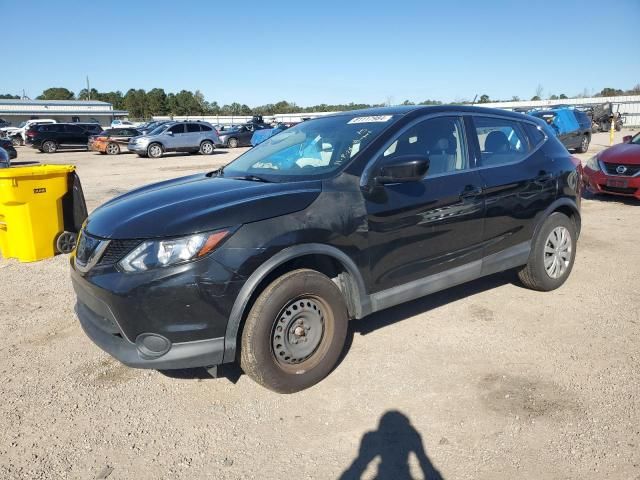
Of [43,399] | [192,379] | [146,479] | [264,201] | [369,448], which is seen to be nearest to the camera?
[146,479]

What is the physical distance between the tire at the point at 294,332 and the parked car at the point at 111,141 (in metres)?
25.9

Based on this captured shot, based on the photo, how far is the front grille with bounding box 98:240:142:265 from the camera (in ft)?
9.12

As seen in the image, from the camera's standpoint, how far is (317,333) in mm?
3219

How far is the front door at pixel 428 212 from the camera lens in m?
3.37

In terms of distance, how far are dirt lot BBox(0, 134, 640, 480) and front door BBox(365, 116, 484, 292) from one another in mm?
657

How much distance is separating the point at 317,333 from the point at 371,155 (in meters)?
1.29

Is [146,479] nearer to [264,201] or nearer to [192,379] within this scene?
[192,379]

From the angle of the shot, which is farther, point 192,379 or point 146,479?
point 192,379

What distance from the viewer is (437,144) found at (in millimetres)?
3824

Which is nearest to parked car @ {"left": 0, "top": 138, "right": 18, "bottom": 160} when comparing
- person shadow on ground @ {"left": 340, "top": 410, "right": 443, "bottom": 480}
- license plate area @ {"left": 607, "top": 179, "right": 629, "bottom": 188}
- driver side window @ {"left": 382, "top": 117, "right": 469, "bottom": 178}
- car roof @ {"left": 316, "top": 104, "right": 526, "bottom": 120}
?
car roof @ {"left": 316, "top": 104, "right": 526, "bottom": 120}

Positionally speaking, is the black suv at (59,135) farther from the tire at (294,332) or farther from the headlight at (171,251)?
the tire at (294,332)

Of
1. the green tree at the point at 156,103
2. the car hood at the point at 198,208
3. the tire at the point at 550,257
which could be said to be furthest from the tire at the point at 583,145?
the green tree at the point at 156,103

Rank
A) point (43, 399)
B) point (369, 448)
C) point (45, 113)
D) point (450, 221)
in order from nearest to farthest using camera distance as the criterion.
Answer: point (369, 448), point (43, 399), point (450, 221), point (45, 113)

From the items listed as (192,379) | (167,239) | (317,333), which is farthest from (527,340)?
(167,239)
